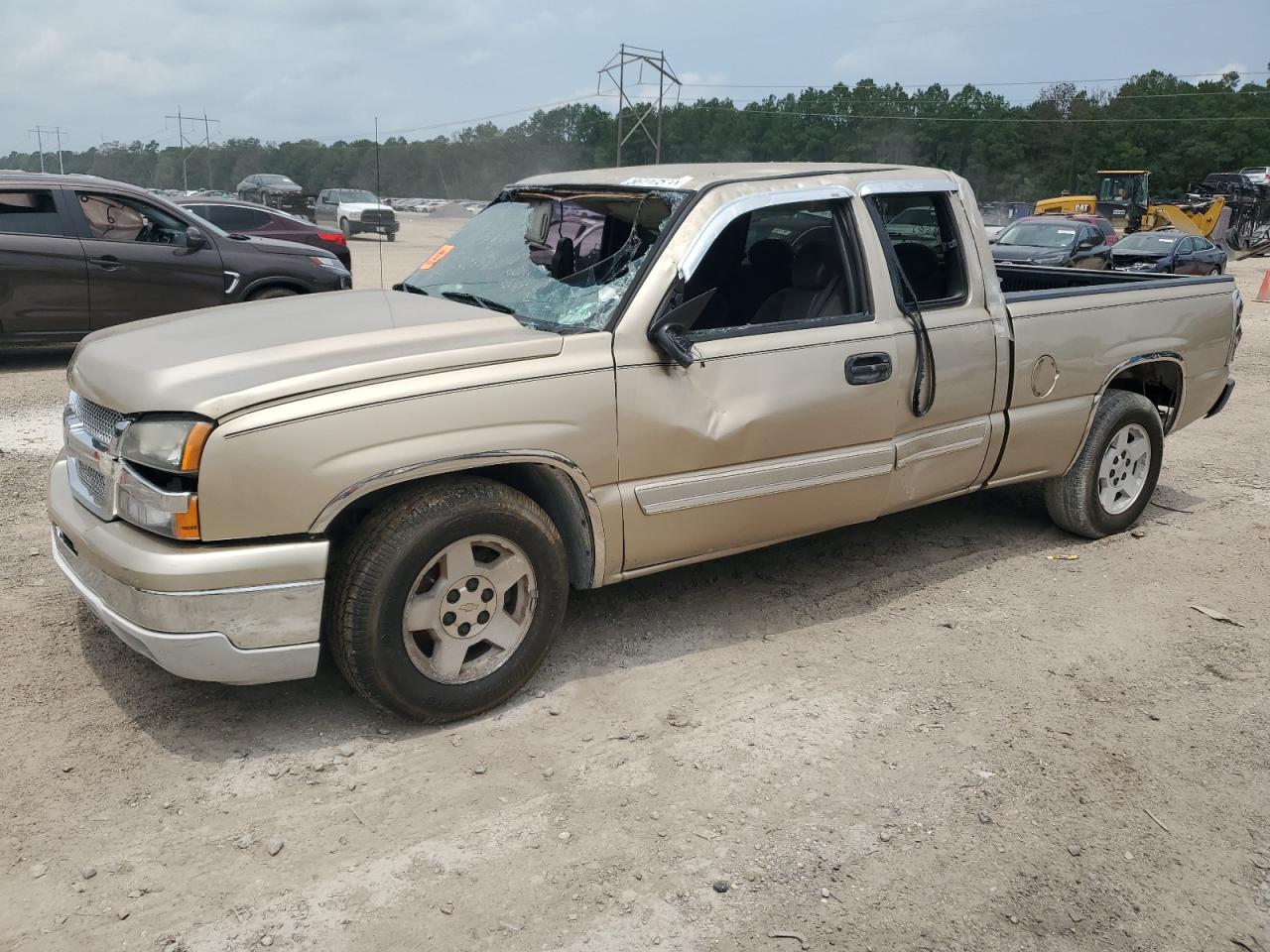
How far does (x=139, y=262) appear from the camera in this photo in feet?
31.0

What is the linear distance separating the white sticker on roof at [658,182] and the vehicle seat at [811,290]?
620 millimetres

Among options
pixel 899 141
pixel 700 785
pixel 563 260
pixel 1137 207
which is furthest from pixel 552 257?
pixel 899 141

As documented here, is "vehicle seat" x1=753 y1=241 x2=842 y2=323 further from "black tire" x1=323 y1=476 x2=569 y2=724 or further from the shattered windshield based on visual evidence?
"black tire" x1=323 y1=476 x2=569 y2=724

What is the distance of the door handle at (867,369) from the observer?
163 inches

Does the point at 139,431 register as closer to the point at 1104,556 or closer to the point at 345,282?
the point at 1104,556

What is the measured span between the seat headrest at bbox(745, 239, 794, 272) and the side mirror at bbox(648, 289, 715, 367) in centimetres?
A: 88

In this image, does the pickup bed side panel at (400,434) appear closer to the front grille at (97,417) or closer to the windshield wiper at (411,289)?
the front grille at (97,417)

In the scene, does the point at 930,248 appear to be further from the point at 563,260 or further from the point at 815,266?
the point at 563,260

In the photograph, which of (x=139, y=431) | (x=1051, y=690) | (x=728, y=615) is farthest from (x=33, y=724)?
(x=1051, y=690)

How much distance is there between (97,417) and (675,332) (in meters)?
1.91

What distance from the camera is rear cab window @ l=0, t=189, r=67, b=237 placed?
355 inches

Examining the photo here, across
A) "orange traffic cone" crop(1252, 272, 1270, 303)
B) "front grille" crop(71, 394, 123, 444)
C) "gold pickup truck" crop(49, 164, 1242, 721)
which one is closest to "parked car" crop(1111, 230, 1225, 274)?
"orange traffic cone" crop(1252, 272, 1270, 303)

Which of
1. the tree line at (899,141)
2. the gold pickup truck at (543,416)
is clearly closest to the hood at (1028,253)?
the gold pickup truck at (543,416)

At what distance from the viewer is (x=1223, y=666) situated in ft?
13.8
